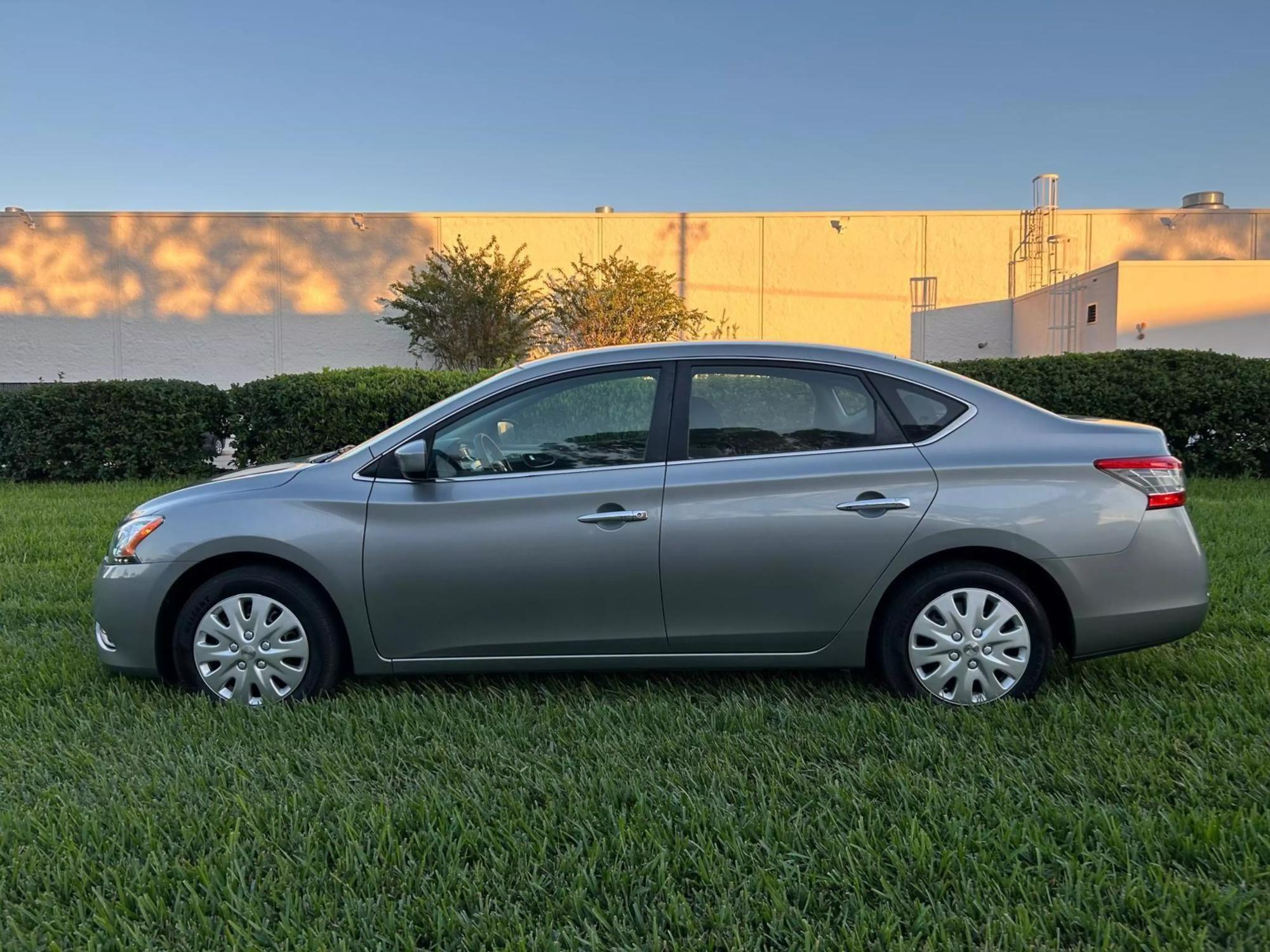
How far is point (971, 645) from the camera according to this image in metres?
3.51

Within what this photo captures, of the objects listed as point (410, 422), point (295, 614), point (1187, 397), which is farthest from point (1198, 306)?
point (295, 614)

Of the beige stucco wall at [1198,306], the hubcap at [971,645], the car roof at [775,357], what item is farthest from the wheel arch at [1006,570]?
the beige stucco wall at [1198,306]

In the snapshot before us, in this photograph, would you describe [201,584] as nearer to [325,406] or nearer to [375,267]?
[325,406]

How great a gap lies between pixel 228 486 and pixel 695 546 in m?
2.07

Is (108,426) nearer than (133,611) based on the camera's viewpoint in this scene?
No

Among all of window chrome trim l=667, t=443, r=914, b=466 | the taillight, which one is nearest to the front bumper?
window chrome trim l=667, t=443, r=914, b=466

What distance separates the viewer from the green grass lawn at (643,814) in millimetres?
2203

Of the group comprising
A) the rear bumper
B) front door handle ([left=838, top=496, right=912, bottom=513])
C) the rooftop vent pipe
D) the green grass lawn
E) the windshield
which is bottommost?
the green grass lawn

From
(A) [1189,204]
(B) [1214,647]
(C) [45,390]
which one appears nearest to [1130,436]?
(B) [1214,647]

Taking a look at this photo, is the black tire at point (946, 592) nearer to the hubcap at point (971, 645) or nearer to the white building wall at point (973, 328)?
the hubcap at point (971, 645)

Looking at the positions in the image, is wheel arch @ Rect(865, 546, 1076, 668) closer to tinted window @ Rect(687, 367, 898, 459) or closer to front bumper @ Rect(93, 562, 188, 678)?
tinted window @ Rect(687, 367, 898, 459)

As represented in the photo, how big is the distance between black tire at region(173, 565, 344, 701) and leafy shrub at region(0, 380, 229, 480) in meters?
8.45

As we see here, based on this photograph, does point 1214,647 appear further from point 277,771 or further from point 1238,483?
point 1238,483

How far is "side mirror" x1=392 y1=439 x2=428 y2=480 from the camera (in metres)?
3.56
